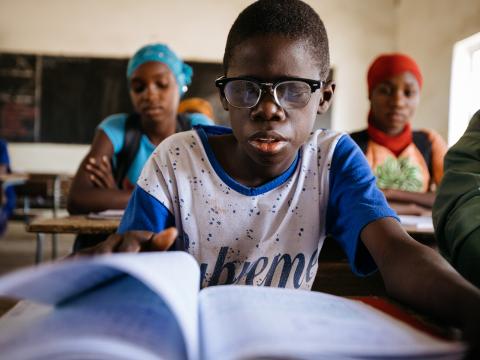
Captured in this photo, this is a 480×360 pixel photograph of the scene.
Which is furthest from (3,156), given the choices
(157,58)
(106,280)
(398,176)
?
(106,280)

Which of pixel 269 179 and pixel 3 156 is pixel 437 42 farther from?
pixel 3 156

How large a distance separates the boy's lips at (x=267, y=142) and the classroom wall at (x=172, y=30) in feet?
16.9

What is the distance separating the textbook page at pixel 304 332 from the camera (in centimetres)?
38

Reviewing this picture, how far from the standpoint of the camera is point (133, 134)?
2.09 m

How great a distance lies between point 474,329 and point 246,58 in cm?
60

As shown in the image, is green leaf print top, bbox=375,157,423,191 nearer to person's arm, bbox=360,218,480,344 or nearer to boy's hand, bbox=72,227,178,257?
person's arm, bbox=360,218,480,344

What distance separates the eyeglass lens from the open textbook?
421mm

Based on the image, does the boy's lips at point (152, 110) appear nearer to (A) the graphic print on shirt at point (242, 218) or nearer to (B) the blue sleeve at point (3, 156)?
(A) the graphic print on shirt at point (242, 218)

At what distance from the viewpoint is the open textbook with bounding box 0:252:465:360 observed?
1.20ft

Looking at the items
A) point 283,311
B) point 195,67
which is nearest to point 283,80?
point 283,311

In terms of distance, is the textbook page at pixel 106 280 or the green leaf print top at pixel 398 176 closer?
the textbook page at pixel 106 280

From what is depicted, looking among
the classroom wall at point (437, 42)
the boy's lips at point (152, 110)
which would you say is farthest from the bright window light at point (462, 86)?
the boy's lips at point (152, 110)

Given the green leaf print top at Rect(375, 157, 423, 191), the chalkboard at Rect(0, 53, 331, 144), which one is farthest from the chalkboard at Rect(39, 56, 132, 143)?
the green leaf print top at Rect(375, 157, 423, 191)

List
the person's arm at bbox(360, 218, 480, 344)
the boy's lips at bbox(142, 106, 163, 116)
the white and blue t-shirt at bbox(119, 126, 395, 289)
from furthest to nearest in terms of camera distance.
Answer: the boy's lips at bbox(142, 106, 163, 116), the white and blue t-shirt at bbox(119, 126, 395, 289), the person's arm at bbox(360, 218, 480, 344)
